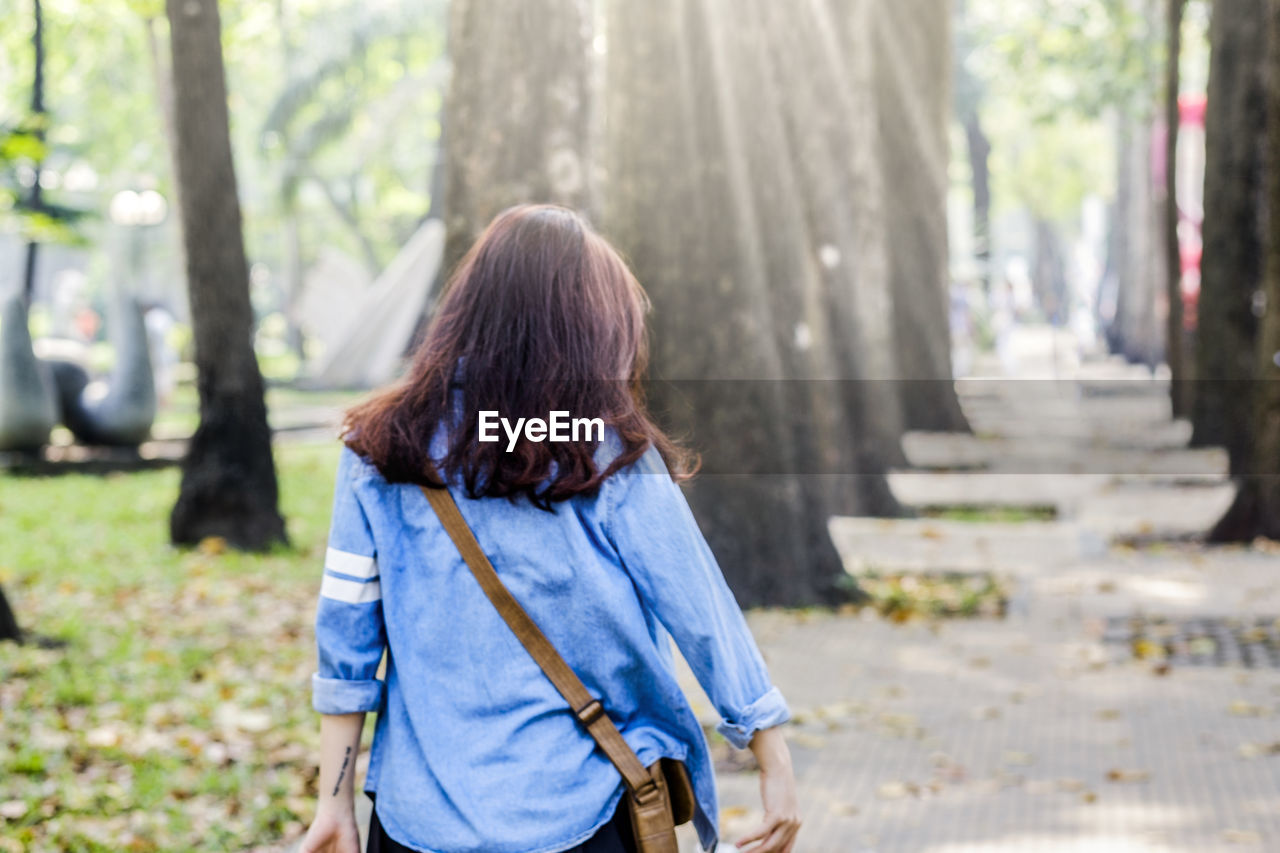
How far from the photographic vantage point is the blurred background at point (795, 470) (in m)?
5.87

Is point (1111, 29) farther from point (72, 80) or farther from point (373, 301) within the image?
point (72, 80)


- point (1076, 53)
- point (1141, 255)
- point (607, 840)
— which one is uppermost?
point (1076, 53)

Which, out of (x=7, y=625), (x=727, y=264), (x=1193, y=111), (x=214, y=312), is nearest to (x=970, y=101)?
(x=1193, y=111)

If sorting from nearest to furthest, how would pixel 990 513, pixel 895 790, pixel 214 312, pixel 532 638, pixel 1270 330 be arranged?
pixel 532 638 < pixel 895 790 < pixel 1270 330 < pixel 214 312 < pixel 990 513

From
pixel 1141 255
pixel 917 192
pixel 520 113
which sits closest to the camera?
pixel 520 113

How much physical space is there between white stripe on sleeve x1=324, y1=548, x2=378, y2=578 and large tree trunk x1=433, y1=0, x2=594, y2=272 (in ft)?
13.1

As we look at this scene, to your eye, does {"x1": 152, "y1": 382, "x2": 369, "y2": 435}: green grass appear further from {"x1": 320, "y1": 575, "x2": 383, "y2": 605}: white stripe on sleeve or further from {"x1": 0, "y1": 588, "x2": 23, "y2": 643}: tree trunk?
{"x1": 320, "y1": 575, "x2": 383, "y2": 605}: white stripe on sleeve

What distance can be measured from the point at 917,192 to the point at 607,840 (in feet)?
51.6

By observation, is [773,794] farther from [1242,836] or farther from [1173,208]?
[1173,208]

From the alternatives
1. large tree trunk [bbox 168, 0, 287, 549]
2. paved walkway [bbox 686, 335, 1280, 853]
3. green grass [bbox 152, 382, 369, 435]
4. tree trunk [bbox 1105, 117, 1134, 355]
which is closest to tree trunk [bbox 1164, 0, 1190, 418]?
paved walkway [bbox 686, 335, 1280, 853]

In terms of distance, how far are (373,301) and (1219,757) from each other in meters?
26.8

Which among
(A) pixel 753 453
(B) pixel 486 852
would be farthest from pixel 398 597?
(A) pixel 753 453

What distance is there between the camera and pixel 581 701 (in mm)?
2332

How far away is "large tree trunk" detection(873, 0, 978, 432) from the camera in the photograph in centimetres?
1703
